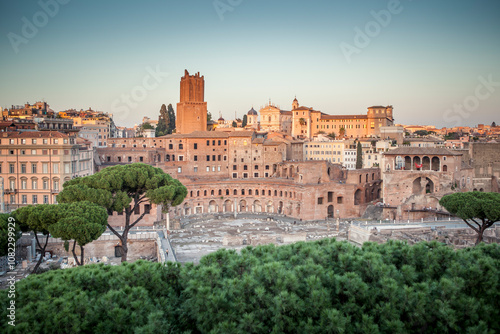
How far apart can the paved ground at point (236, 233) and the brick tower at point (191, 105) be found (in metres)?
22.7

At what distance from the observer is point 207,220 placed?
50.9 m

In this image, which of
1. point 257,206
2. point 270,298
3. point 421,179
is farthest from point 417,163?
point 270,298

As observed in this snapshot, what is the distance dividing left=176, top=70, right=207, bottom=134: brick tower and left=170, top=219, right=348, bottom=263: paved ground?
22.7m

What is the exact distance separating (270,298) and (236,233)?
31.7 m

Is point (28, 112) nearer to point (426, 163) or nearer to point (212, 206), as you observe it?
point (212, 206)

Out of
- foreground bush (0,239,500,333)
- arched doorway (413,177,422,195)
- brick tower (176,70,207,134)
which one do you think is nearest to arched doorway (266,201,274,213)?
arched doorway (413,177,422,195)

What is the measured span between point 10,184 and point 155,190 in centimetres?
1492

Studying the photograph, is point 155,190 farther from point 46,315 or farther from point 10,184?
point 46,315

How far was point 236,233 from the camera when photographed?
4394 cm

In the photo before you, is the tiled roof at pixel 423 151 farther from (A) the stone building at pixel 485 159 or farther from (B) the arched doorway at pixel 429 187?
(A) the stone building at pixel 485 159

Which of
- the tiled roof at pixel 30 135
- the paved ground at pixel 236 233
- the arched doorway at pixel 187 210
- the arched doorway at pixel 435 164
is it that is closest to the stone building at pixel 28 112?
the arched doorway at pixel 187 210

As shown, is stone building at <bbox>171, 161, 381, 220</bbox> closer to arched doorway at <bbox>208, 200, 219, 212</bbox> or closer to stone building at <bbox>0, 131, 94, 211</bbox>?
arched doorway at <bbox>208, 200, 219, 212</bbox>

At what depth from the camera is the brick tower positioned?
69188mm

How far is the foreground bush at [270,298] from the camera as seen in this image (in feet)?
39.0
